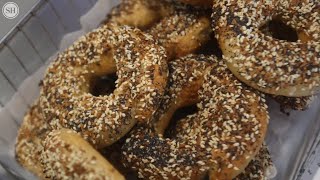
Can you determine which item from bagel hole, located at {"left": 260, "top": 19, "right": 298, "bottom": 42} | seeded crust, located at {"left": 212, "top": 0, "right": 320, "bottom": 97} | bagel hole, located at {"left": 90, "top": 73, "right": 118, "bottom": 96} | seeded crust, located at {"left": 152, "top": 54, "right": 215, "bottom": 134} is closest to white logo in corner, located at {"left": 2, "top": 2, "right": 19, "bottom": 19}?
bagel hole, located at {"left": 90, "top": 73, "right": 118, "bottom": 96}

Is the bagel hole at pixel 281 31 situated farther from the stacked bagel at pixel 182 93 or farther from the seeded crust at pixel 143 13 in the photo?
the seeded crust at pixel 143 13

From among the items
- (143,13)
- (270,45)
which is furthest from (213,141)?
(143,13)

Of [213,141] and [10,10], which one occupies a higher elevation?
[10,10]

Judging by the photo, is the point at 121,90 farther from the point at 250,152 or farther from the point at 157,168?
the point at 250,152

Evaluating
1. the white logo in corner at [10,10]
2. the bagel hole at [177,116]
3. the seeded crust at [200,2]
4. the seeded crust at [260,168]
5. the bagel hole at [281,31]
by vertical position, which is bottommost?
the seeded crust at [260,168]

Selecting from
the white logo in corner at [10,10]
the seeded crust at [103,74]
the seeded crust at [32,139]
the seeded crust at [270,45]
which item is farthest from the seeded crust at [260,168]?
the white logo in corner at [10,10]

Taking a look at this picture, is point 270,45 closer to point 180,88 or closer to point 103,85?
point 180,88
